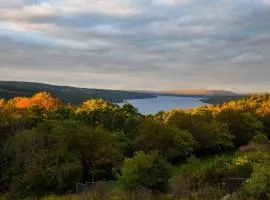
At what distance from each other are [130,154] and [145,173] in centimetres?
2968

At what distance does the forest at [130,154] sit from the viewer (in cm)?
2275

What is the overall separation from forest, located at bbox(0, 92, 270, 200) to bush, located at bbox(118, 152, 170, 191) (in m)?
0.05

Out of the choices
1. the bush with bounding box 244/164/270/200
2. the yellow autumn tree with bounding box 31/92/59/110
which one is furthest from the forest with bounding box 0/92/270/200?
the yellow autumn tree with bounding box 31/92/59/110

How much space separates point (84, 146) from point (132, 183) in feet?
59.7

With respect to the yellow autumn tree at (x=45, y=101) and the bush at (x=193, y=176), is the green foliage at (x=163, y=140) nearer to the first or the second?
the bush at (x=193, y=176)

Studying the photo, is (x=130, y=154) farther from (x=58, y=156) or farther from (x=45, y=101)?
(x=45, y=101)

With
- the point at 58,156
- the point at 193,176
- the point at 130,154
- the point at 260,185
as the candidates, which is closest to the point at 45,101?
the point at 130,154

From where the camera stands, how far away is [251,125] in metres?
75.8

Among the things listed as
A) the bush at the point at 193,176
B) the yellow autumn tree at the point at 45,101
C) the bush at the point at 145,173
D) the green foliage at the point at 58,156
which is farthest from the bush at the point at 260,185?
the yellow autumn tree at the point at 45,101

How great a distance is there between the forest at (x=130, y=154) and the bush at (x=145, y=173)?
0.05 m

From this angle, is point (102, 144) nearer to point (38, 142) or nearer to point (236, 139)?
point (38, 142)

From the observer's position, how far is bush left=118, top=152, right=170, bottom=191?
85.5ft

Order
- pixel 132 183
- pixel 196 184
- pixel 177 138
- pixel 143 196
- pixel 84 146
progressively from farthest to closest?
pixel 177 138, pixel 84 146, pixel 132 183, pixel 196 184, pixel 143 196

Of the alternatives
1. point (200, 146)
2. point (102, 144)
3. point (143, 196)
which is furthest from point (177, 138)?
point (143, 196)
